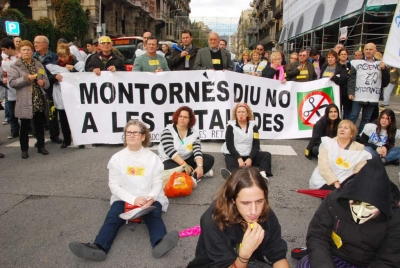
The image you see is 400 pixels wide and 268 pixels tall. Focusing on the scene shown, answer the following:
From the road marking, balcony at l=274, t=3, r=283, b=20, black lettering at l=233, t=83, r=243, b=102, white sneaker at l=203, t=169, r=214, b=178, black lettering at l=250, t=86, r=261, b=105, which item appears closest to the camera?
white sneaker at l=203, t=169, r=214, b=178

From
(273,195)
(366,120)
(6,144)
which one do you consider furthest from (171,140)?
(366,120)

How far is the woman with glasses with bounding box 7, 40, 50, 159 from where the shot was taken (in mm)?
5109

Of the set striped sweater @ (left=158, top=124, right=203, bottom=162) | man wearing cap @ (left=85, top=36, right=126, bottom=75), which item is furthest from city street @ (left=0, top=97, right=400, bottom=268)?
man wearing cap @ (left=85, top=36, right=126, bottom=75)

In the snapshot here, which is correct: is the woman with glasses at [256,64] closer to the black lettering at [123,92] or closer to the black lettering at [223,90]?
the black lettering at [223,90]

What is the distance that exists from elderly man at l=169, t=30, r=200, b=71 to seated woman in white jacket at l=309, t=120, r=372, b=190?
3.64 m

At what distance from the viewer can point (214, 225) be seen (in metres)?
1.94

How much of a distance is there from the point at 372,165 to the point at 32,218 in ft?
10.5

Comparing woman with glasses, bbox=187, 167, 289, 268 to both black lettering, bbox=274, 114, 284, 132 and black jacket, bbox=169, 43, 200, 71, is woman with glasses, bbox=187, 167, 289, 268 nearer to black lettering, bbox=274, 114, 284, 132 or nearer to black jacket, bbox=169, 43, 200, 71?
black lettering, bbox=274, 114, 284, 132

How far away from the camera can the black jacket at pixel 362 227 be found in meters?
1.86

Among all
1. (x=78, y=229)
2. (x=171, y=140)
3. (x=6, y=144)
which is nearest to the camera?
(x=78, y=229)

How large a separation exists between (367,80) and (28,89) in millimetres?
6026

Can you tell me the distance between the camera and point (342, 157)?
154 inches

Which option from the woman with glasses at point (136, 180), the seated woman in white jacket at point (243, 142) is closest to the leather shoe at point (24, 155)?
the woman with glasses at point (136, 180)

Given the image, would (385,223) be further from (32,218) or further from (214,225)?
(32,218)
